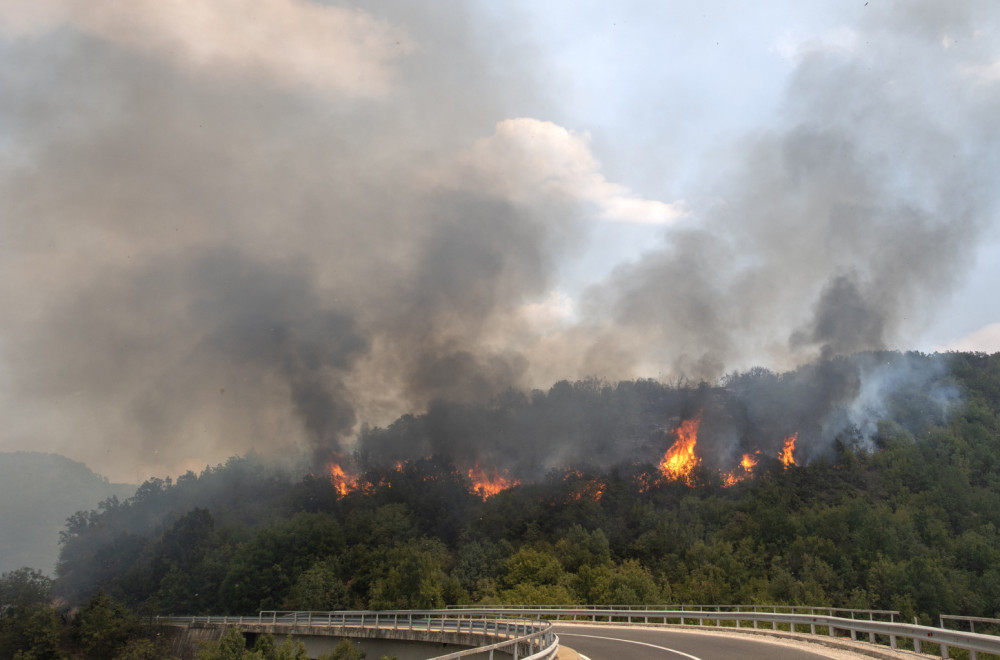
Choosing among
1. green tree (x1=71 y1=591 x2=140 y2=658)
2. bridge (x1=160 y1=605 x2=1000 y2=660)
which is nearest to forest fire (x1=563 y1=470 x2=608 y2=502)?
bridge (x1=160 y1=605 x2=1000 y2=660)

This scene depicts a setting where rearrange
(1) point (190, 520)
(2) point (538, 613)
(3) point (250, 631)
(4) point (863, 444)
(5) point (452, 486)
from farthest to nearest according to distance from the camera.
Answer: (5) point (452, 486) → (1) point (190, 520) → (4) point (863, 444) → (3) point (250, 631) → (2) point (538, 613)

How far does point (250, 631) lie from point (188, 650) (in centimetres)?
1475

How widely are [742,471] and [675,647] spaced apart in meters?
127

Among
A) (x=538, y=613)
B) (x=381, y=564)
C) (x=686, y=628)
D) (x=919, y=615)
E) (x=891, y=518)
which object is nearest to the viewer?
(x=686, y=628)

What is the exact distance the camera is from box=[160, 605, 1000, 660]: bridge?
18.9m

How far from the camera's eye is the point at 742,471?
5586 inches

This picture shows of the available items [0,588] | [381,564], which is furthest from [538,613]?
[0,588]

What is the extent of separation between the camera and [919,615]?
7119cm

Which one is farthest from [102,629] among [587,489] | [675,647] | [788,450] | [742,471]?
[788,450]

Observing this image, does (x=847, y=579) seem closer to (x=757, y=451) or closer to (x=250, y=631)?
(x=757, y=451)

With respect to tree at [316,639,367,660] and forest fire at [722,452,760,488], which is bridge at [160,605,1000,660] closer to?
tree at [316,639,367,660]

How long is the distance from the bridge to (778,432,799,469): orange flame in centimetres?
7026

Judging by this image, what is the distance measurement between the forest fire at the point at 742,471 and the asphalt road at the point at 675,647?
115516mm

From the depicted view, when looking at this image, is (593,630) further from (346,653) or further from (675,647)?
(346,653)
